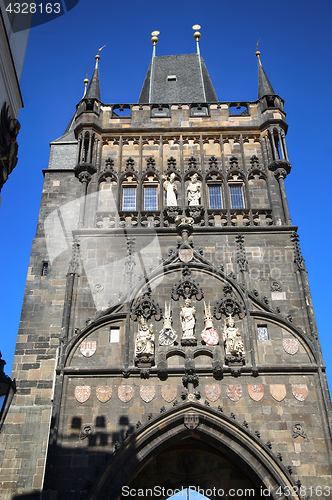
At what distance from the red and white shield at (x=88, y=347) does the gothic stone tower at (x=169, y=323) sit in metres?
0.03

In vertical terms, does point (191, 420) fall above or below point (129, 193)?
below

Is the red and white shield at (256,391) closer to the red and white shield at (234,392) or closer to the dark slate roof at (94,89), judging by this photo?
the red and white shield at (234,392)

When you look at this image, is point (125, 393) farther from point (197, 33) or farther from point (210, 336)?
point (197, 33)

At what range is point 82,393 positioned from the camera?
1210cm

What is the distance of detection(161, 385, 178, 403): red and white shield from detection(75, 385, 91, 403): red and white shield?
1656mm

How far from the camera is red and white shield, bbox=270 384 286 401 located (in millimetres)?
12063

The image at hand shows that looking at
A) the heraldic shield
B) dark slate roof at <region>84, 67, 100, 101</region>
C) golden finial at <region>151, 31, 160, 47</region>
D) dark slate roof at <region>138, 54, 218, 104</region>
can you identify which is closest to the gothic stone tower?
the heraldic shield

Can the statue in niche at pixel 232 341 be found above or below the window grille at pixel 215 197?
below

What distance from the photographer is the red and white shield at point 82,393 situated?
39.4ft

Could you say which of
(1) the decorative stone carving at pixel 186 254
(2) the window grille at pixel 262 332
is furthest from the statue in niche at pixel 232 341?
(1) the decorative stone carving at pixel 186 254

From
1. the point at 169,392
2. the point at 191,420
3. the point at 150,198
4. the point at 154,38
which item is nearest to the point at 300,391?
the point at 191,420

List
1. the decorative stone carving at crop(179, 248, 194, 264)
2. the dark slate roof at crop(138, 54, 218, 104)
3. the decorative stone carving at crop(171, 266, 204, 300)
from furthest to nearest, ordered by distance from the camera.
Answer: the dark slate roof at crop(138, 54, 218, 104) < the decorative stone carving at crop(179, 248, 194, 264) < the decorative stone carving at crop(171, 266, 204, 300)

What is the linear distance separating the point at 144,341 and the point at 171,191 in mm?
4782

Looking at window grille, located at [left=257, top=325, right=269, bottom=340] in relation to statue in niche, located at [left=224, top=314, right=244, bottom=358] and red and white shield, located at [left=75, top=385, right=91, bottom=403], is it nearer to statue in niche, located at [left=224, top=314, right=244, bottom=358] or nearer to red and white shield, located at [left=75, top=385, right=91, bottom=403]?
statue in niche, located at [left=224, top=314, right=244, bottom=358]
